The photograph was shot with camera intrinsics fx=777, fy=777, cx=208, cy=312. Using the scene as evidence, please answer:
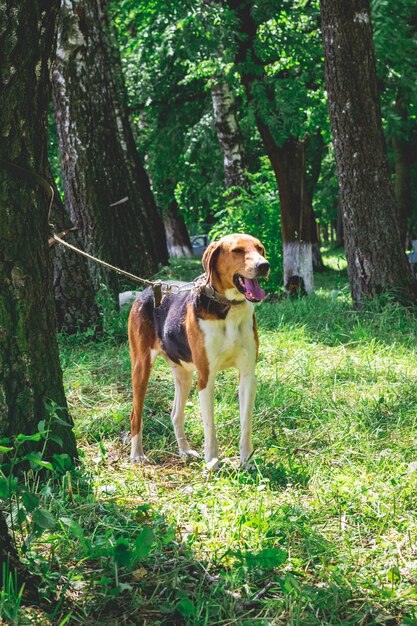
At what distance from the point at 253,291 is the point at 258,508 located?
4.24ft

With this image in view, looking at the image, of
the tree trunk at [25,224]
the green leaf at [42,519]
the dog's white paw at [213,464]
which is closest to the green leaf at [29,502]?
the green leaf at [42,519]

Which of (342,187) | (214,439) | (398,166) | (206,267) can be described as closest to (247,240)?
(206,267)

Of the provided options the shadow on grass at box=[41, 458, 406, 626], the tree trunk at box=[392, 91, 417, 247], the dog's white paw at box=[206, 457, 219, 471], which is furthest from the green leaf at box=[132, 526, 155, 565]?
the tree trunk at box=[392, 91, 417, 247]

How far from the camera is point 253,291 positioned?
470 cm

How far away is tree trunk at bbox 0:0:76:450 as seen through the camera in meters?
4.16

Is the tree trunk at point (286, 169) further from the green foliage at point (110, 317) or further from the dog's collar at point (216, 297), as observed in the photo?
the dog's collar at point (216, 297)

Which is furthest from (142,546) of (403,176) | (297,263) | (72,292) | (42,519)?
(403,176)

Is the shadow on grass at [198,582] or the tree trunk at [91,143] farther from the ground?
the tree trunk at [91,143]

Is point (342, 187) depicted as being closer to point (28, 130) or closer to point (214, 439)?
point (214, 439)

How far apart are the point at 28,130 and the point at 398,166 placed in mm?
16337

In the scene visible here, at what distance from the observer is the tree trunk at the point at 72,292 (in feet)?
28.9

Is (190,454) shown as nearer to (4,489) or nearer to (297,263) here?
(4,489)

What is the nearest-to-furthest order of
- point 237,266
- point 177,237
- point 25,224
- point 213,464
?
point 25,224 < point 237,266 < point 213,464 < point 177,237

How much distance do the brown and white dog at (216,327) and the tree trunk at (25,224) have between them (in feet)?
3.17
